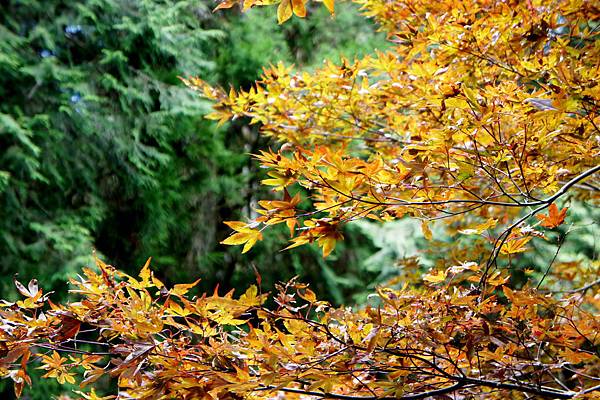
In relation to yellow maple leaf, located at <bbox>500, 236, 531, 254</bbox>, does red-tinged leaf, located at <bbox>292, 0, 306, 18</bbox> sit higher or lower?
higher

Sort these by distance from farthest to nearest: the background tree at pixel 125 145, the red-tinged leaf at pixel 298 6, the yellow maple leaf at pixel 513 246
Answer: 1. the background tree at pixel 125 145
2. the yellow maple leaf at pixel 513 246
3. the red-tinged leaf at pixel 298 6

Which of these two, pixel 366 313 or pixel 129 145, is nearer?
pixel 366 313

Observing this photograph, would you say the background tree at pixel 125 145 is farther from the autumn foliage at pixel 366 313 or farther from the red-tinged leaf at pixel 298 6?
the red-tinged leaf at pixel 298 6

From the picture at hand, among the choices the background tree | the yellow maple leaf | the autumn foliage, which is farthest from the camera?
the background tree

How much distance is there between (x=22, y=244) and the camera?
3.79 meters

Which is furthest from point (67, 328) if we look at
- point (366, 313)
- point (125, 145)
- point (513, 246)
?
point (125, 145)

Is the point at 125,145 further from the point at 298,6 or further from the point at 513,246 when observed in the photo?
the point at 298,6

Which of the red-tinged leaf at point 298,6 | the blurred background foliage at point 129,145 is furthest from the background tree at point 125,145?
the red-tinged leaf at point 298,6

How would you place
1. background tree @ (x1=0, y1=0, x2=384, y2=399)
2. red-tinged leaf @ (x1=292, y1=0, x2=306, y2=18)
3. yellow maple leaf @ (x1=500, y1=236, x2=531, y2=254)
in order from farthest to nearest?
1. background tree @ (x1=0, y1=0, x2=384, y2=399)
2. yellow maple leaf @ (x1=500, y1=236, x2=531, y2=254)
3. red-tinged leaf @ (x1=292, y1=0, x2=306, y2=18)

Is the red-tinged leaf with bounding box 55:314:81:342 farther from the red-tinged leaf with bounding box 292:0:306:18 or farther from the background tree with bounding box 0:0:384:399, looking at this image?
the background tree with bounding box 0:0:384:399

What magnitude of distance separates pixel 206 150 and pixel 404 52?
3440 millimetres

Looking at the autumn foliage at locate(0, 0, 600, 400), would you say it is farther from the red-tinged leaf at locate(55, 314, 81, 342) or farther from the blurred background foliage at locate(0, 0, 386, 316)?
the blurred background foliage at locate(0, 0, 386, 316)

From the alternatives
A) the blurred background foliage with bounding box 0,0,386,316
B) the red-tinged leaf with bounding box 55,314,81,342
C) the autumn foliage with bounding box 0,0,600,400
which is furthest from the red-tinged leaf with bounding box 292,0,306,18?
the blurred background foliage with bounding box 0,0,386,316

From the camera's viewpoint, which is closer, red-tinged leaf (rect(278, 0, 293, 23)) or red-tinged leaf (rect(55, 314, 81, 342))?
red-tinged leaf (rect(278, 0, 293, 23))
